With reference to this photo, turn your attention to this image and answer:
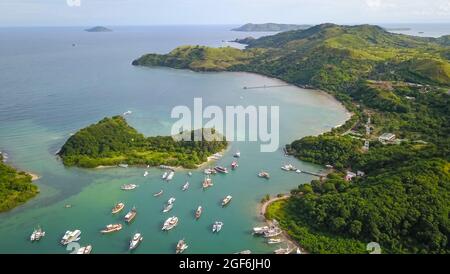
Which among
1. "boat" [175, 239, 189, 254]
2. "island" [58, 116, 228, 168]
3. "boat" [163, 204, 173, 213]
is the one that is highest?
"island" [58, 116, 228, 168]

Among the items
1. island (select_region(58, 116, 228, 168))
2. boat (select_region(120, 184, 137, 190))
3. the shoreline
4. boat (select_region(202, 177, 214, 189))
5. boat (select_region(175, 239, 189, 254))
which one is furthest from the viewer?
island (select_region(58, 116, 228, 168))

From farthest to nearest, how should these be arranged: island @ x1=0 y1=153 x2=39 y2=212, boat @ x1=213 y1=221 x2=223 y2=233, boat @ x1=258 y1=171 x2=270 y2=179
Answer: boat @ x1=258 y1=171 x2=270 y2=179 → island @ x1=0 y1=153 x2=39 y2=212 → boat @ x1=213 y1=221 x2=223 y2=233

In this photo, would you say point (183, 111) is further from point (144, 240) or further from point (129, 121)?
point (144, 240)

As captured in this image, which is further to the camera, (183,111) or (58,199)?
(183,111)

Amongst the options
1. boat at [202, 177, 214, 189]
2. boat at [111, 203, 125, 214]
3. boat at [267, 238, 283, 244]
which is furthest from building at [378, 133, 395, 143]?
boat at [111, 203, 125, 214]

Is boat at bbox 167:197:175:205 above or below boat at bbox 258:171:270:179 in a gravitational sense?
below

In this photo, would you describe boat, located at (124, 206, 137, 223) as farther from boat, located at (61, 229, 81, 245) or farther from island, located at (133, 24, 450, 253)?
island, located at (133, 24, 450, 253)

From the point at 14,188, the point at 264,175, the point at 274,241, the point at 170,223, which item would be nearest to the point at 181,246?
the point at 170,223
